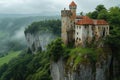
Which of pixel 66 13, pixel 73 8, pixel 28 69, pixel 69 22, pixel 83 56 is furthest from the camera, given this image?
pixel 28 69

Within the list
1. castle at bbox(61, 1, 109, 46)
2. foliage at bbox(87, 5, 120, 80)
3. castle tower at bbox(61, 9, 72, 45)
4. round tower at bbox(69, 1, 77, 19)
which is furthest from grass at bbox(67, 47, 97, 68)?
round tower at bbox(69, 1, 77, 19)

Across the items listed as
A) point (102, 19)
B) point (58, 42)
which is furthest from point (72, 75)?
point (102, 19)

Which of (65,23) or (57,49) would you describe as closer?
(57,49)

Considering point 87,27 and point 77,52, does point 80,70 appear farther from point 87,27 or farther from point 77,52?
point 87,27

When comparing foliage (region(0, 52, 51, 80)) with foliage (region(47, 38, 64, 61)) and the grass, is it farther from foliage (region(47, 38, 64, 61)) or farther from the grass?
the grass

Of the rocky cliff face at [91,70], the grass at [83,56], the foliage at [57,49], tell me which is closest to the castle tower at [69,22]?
the foliage at [57,49]

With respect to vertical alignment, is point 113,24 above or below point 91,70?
above

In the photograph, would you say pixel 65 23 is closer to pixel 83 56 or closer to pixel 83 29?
pixel 83 29

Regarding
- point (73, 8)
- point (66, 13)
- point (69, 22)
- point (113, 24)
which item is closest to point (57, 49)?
point (69, 22)

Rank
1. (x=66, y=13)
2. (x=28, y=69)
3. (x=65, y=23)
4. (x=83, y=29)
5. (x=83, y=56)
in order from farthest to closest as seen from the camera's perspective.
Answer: (x=28, y=69), (x=65, y=23), (x=66, y=13), (x=83, y=29), (x=83, y=56)
